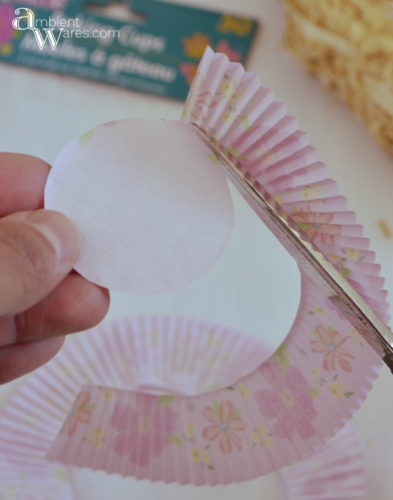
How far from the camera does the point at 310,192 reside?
0.41m

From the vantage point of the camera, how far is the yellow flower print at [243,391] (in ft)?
1.68

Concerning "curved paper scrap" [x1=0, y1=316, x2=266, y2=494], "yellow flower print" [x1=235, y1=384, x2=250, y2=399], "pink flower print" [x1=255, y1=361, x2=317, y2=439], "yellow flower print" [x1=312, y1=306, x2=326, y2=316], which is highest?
"yellow flower print" [x1=312, y1=306, x2=326, y2=316]

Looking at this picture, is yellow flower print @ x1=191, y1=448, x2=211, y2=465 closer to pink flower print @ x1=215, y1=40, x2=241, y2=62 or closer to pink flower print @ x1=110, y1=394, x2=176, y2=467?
pink flower print @ x1=110, y1=394, x2=176, y2=467

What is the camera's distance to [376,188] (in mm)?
758

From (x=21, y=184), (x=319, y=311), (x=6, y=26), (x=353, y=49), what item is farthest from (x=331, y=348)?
(x=6, y=26)

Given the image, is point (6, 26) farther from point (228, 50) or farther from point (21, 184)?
point (21, 184)

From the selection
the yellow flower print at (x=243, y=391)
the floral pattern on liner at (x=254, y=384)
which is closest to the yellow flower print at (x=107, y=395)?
the floral pattern on liner at (x=254, y=384)

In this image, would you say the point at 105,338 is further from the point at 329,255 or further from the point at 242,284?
the point at 329,255

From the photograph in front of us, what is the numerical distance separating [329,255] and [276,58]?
515 mm

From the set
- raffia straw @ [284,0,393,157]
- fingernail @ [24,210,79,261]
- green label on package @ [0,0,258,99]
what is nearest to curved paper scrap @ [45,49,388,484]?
fingernail @ [24,210,79,261]

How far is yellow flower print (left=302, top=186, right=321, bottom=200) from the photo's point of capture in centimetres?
40

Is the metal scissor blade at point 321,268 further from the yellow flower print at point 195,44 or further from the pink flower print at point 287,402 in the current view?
the yellow flower print at point 195,44

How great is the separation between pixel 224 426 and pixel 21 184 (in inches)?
9.6

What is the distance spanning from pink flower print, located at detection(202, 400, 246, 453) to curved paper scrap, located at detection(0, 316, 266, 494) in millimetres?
126
